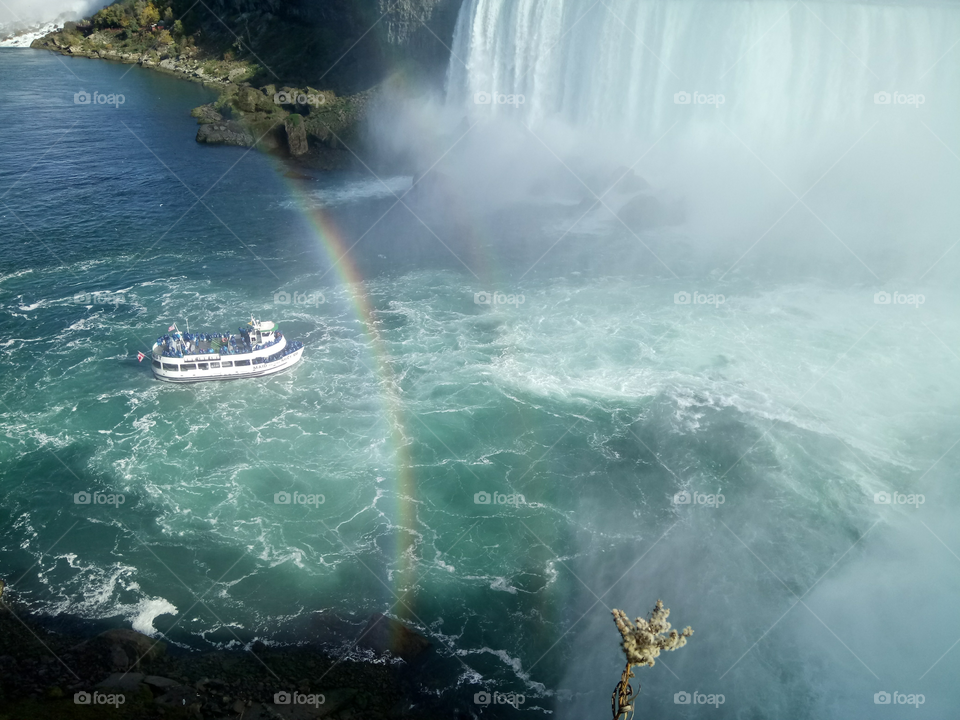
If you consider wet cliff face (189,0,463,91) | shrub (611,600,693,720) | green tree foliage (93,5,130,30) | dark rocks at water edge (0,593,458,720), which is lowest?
dark rocks at water edge (0,593,458,720)

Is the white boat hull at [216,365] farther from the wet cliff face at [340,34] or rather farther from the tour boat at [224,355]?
the wet cliff face at [340,34]

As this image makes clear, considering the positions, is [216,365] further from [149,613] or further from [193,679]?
[193,679]

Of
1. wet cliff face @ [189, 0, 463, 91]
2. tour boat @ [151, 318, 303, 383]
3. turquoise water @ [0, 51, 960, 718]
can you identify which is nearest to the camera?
turquoise water @ [0, 51, 960, 718]

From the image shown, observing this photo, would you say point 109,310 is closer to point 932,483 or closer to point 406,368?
point 406,368

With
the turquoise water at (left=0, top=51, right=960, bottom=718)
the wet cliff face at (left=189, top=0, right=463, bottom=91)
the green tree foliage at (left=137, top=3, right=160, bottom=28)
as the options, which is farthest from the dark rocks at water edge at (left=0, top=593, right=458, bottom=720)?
the green tree foliage at (left=137, top=3, right=160, bottom=28)

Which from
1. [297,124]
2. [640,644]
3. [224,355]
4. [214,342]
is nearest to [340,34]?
[297,124]

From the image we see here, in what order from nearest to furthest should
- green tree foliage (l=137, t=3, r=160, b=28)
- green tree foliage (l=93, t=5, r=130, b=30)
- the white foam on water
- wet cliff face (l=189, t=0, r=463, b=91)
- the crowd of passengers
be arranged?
the white foam on water
the crowd of passengers
wet cliff face (l=189, t=0, r=463, b=91)
green tree foliage (l=137, t=3, r=160, b=28)
green tree foliage (l=93, t=5, r=130, b=30)

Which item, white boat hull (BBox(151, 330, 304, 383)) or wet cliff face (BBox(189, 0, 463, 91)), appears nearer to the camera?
white boat hull (BBox(151, 330, 304, 383))

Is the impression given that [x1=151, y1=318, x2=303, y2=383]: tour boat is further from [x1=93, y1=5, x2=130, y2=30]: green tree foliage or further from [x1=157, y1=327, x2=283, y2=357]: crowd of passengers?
[x1=93, y1=5, x2=130, y2=30]: green tree foliage
